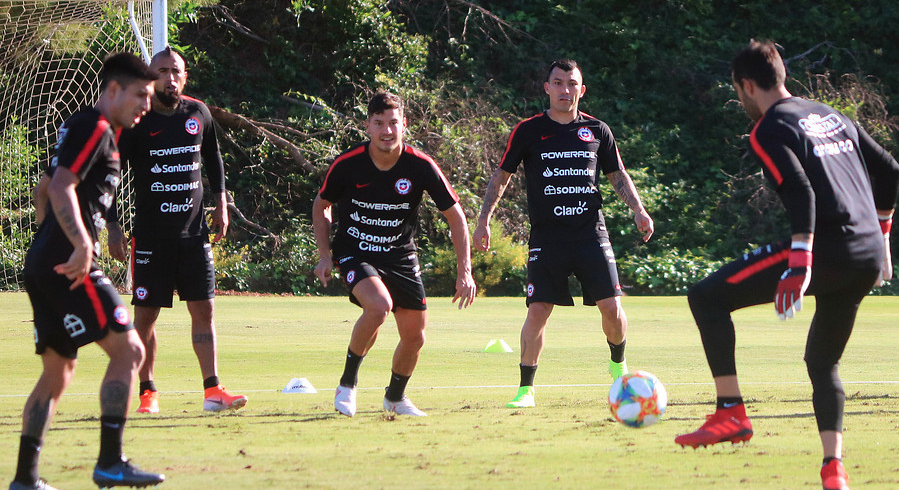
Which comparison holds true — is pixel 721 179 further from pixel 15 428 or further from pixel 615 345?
pixel 15 428

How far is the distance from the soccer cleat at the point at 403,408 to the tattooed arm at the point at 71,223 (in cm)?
279

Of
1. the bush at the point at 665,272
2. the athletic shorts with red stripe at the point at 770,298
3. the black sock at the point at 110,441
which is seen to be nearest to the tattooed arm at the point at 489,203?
the athletic shorts with red stripe at the point at 770,298

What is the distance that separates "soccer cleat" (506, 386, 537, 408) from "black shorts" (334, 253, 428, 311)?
0.85 m

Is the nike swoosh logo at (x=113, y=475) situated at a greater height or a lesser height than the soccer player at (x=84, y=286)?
lesser

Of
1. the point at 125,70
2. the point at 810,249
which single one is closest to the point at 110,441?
the point at 125,70

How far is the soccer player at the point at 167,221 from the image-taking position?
7.12 meters

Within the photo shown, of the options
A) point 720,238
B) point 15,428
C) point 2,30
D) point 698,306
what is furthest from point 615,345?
point 720,238

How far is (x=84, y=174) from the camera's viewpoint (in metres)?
4.64

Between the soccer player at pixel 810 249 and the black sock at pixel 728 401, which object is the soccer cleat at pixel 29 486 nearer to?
the soccer player at pixel 810 249

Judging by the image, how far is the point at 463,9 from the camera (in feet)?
91.6

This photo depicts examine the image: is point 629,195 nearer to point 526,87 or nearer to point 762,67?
point 762,67

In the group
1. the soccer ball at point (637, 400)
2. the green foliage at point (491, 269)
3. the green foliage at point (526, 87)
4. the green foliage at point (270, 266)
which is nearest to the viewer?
the soccer ball at point (637, 400)

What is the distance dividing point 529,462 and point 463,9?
23.7 m

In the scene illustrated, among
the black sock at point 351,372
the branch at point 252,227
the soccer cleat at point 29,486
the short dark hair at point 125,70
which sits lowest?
the branch at point 252,227
